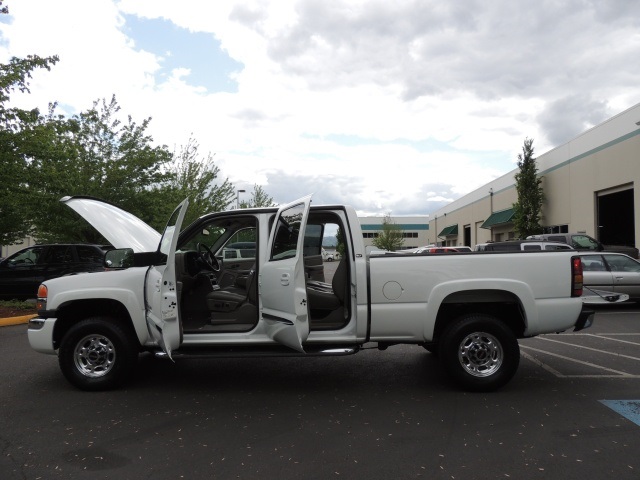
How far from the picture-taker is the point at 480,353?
535 cm

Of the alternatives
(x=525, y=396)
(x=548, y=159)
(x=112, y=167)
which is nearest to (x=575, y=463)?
(x=525, y=396)

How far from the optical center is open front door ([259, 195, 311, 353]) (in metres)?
4.91

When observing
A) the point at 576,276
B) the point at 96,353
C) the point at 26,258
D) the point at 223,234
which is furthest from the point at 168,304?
the point at 26,258

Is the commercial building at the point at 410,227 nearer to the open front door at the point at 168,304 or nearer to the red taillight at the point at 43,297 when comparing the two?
the red taillight at the point at 43,297

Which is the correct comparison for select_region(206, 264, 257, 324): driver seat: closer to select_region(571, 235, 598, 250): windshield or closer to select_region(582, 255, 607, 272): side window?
select_region(582, 255, 607, 272): side window

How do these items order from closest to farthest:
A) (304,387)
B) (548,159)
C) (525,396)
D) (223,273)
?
(525,396) < (304,387) < (223,273) < (548,159)

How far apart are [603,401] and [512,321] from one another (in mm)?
1197

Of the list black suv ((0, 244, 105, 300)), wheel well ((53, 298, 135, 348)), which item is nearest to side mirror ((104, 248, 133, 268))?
wheel well ((53, 298, 135, 348))

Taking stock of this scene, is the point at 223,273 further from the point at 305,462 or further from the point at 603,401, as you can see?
the point at 603,401

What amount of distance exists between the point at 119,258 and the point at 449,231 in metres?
55.1

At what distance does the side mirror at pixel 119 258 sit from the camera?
5484 millimetres

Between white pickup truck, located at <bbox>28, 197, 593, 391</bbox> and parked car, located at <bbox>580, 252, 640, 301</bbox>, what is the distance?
740 centimetres

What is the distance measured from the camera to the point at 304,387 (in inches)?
224

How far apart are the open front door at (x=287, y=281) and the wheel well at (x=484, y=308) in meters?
1.58
